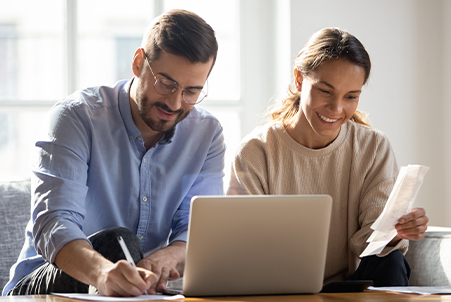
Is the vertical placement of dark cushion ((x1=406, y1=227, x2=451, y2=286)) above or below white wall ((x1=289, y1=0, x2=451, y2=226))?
below

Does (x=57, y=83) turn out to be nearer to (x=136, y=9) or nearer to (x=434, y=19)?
(x=136, y=9)

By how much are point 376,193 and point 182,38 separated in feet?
2.55

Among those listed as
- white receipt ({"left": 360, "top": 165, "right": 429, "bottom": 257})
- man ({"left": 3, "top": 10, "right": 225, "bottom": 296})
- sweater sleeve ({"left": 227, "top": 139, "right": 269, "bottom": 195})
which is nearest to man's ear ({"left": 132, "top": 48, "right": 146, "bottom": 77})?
man ({"left": 3, "top": 10, "right": 225, "bottom": 296})

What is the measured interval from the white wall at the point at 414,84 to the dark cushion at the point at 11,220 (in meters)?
1.78

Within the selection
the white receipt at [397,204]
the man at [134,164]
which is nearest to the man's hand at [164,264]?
the man at [134,164]

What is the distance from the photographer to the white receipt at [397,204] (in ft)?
4.01

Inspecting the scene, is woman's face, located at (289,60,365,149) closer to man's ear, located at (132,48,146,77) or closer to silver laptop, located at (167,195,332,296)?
man's ear, located at (132,48,146,77)

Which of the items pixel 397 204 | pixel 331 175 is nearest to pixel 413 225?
pixel 397 204

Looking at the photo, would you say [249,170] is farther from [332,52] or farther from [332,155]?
[332,52]

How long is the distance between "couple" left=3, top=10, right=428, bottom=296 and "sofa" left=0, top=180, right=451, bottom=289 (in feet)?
0.50

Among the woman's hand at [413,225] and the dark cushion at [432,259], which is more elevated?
the woman's hand at [413,225]

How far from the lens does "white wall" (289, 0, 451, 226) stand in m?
2.90

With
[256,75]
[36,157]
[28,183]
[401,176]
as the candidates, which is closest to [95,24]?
[256,75]

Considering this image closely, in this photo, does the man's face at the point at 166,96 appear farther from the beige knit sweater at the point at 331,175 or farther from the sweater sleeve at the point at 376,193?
the sweater sleeve at the point at 376,193
